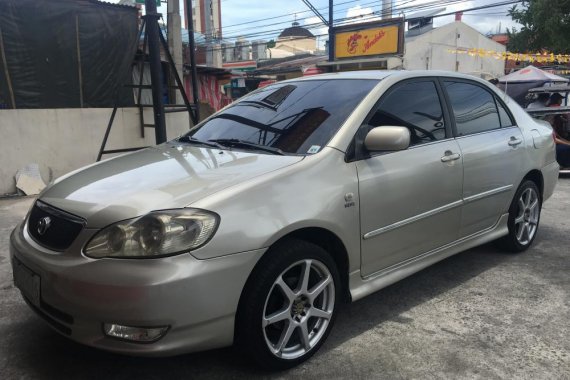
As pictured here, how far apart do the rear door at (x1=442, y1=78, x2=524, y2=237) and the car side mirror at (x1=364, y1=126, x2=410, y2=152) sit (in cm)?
96

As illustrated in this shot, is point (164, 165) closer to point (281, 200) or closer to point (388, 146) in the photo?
point (281, 200)

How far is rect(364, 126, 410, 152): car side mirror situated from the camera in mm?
2781

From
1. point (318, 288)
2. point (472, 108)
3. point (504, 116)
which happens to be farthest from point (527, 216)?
point (318, 288)

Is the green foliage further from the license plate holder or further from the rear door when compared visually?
the license plate holder

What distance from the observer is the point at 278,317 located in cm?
247

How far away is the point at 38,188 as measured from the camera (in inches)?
290

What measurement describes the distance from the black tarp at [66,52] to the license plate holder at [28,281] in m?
5.49

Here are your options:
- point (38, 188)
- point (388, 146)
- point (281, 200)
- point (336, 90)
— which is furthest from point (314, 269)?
point (38, 188)

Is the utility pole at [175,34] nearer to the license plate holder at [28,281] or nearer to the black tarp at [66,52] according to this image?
the black tarp at [66,52]

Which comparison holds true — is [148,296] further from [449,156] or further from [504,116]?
[504,116]

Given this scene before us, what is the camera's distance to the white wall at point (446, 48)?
26969 millimetres

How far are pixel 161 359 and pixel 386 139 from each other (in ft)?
5.74

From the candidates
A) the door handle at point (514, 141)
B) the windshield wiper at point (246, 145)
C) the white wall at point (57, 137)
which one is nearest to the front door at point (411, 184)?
the windshield wiper at point (246, 145)

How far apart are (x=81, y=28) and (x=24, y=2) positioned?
2.99 feet
